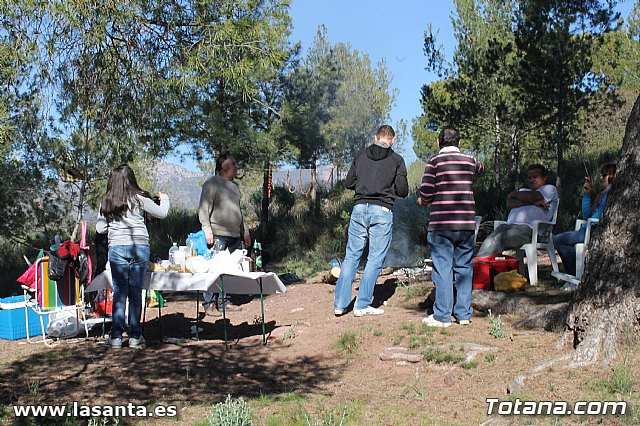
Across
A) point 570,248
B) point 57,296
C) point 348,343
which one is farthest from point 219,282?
point 570,248

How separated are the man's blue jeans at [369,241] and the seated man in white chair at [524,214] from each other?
126 cm

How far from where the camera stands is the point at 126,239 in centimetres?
587

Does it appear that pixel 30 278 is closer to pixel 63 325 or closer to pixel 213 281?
pixel 63 325

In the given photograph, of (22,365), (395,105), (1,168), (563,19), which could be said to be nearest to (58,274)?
(22,365)

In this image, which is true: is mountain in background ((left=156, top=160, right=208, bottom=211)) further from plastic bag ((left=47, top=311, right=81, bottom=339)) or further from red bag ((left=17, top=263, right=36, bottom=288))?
red bag ((left=17, top=263, right=36, bottom=288))

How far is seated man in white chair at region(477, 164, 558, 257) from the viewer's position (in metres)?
7.09

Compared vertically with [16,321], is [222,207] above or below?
above

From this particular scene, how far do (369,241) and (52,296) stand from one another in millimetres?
2976

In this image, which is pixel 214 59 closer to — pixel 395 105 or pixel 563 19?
pixel 563 19

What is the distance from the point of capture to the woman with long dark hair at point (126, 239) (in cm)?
587

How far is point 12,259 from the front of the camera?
674 inches

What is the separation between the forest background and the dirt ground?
2.83m

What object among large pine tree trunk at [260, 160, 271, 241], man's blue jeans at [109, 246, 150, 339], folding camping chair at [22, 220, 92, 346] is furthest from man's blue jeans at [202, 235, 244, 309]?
large pine tree trunk at [260, 160, 271, 241]

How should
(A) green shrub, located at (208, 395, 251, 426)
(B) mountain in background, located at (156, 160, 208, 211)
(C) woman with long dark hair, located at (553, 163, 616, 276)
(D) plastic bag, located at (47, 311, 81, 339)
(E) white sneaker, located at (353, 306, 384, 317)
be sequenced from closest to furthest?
(A) green shrub, located at (208, 395, 251, 426) → (E) white sneaker, located at (353, 306, 384, 317) → (D) plastic bag, located at (47, 311, 81, 339) → (C) woman with long dark hair, located at (553, 163, 616, 276) → (B) mountain in background, located at (156, 160, 208, 211)
